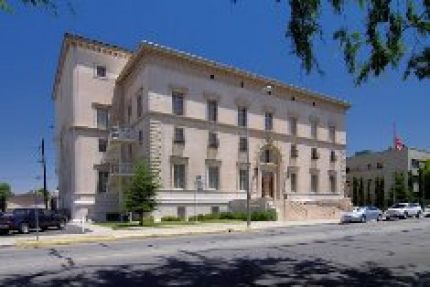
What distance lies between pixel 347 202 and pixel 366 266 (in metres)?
50.1

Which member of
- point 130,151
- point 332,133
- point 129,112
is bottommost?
point 130,151

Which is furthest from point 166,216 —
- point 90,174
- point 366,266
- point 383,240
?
point 366,266

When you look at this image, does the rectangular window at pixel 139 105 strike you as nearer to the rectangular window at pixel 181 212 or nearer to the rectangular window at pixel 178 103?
the rectangular window at pixel 178 103

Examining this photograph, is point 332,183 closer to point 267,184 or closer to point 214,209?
point 267,184

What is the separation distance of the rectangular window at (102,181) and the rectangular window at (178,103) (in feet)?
27.6

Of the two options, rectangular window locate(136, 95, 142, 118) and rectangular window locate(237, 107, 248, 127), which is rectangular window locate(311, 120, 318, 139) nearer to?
rectangular window locate(237, 107, 248, 127)

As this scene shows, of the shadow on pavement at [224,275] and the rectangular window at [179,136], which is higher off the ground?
the rectangular window at [179,136]

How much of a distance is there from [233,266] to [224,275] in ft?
4.95

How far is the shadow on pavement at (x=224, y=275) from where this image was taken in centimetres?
1204

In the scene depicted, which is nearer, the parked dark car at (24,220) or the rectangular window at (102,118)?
the parked dark car at (24,220)

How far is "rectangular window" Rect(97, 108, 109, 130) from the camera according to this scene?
51.5 meters

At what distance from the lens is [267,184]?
56812 millimetres

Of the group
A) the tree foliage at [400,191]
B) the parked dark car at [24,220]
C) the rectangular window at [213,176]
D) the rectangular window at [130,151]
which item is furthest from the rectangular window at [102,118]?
the tree foliage at [400,191]

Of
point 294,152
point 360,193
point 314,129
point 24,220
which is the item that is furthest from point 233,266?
point 360,193
